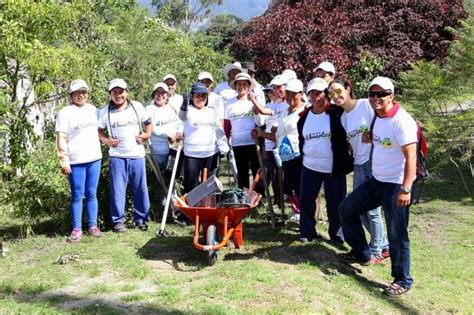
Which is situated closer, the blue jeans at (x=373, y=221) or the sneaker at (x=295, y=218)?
the blue jeans at (x=373, y=221)

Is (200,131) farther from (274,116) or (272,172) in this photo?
(272,172)

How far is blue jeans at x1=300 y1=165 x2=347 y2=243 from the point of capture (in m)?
6.41

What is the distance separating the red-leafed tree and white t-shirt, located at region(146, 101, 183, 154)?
15.2 ft

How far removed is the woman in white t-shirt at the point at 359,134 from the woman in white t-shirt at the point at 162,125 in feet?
8.41

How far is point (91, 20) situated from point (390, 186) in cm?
818

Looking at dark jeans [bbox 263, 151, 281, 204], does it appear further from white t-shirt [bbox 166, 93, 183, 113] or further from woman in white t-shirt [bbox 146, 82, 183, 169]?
white t-shirt [bbox 166, 93, 183, 113]

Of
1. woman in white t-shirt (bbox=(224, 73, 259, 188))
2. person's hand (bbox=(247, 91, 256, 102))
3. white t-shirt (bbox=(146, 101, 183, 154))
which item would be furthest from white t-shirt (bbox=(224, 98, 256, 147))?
white t-shirt (bbox=(146, 101, 183, 154))

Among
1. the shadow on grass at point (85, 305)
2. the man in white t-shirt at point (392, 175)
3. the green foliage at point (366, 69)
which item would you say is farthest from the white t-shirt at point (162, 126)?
the green foliage at point (366, 69)

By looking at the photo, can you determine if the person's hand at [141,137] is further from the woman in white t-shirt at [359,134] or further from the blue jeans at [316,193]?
the woman in white t-shirt at [359,134]

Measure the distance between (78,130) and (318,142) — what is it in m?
2.85

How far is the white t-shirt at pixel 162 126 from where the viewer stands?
7926 millimetres

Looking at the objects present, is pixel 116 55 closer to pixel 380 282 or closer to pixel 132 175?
pixel 132 175

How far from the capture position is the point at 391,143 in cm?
518

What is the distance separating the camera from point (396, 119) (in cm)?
511
